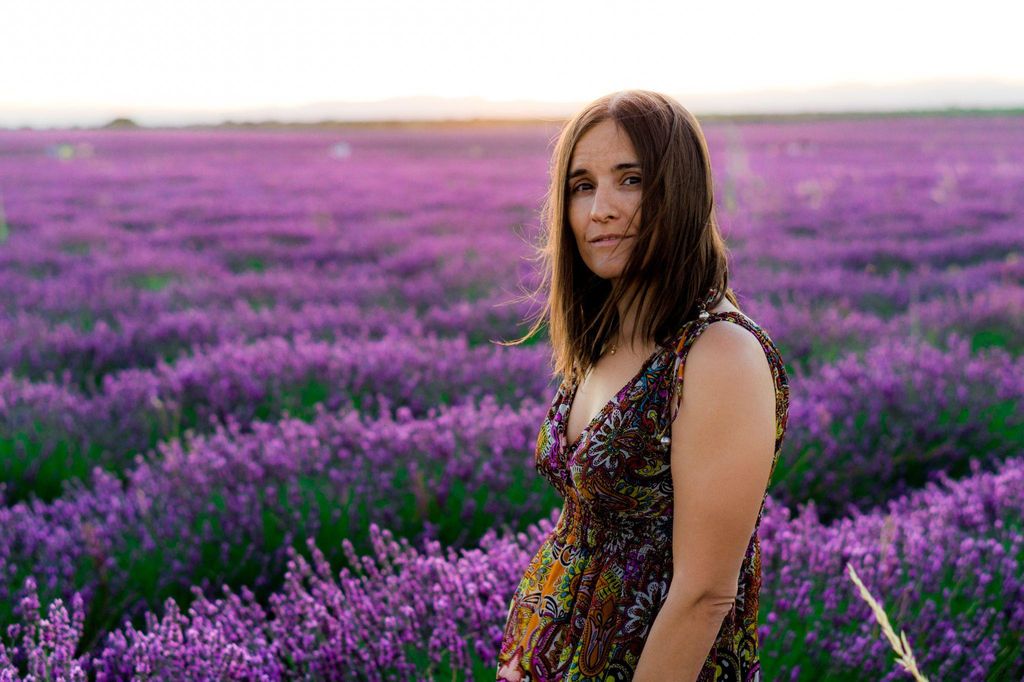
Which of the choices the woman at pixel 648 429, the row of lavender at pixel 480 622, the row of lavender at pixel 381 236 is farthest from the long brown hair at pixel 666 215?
the row of lavender at pixel 381 236

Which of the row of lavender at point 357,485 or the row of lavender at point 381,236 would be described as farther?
the row of lavender at point 381,236

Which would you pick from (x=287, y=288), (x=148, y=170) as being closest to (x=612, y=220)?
(x=287, y=288)

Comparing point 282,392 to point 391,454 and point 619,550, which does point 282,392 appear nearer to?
point 391,454

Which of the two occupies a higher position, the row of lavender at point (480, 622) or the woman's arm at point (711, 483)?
Answer: the woman's arm at point (711, 483)

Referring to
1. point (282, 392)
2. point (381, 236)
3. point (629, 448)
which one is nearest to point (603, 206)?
point (629, 448)

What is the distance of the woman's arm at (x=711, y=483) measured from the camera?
1.03 m

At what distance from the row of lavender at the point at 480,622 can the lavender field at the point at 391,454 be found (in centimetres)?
1

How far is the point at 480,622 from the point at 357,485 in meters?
1.11

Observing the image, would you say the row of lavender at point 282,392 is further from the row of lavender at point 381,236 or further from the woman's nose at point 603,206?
the woman's nose at point 603,206

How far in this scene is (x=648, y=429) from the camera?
A: 3.76 feet

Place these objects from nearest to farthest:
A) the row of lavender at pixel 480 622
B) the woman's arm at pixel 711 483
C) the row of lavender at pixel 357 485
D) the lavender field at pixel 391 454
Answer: the woman's arm at pixel 711 483
the row of lavender at pixel 480 622
the lavender field at pixel 391 454
the row of lavender at pixel 357 485

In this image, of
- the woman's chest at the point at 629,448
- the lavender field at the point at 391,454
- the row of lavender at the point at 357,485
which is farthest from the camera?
the row of lavender at the point at 357,485

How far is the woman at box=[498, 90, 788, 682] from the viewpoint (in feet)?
3.45

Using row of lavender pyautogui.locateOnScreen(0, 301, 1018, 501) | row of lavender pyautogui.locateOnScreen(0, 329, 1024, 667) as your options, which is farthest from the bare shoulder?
row of lavender pyautogui.locateOnScreen(0, 301, 1018, 501)
